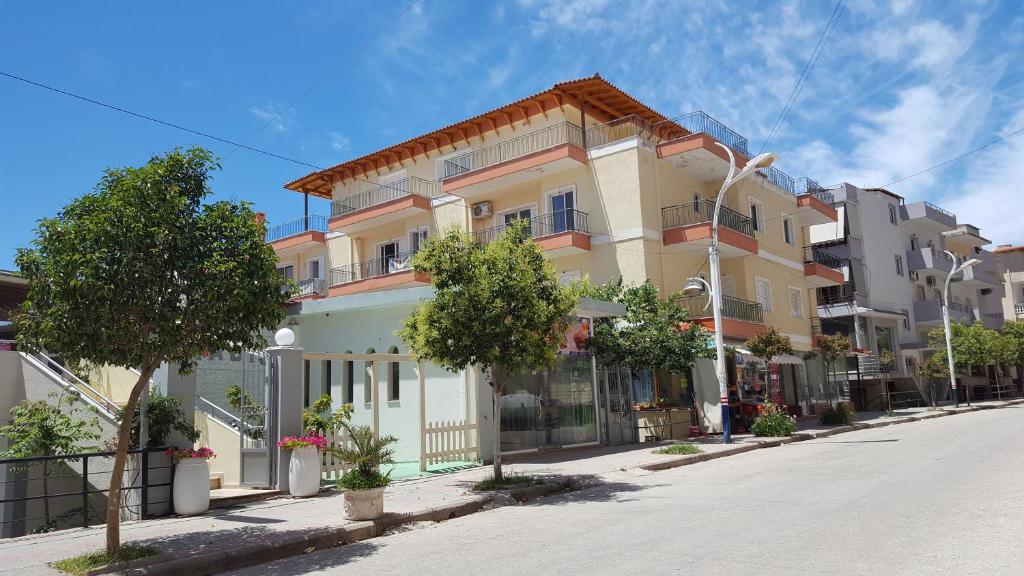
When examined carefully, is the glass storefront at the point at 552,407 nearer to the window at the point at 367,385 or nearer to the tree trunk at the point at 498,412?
the tree trunk at the point at 498,412

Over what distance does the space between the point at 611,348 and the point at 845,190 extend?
2909 centimetres

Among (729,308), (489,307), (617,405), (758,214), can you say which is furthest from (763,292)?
(489,307)

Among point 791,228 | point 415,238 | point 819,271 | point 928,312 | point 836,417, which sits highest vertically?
point 415,238

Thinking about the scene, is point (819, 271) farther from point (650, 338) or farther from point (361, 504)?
point (361, 504)

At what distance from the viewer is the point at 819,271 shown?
3594 centimetres

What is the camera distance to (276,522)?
32.9ft

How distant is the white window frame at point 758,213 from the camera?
3216cm

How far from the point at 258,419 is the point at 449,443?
4450mm

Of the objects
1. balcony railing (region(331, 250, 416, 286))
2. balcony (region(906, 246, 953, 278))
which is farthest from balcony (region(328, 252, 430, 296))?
balcony (region(906, 246, 953, 278))

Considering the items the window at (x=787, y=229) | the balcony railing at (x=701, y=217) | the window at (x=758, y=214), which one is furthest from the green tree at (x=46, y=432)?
the window at (x=787, y=229)

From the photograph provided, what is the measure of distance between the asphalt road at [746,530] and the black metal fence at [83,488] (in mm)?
3701

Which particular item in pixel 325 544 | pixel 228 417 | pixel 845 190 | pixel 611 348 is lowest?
pixel 325 544

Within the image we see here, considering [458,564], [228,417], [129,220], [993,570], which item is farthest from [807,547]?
[228,417]

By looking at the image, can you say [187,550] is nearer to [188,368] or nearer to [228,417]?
[188,368]
